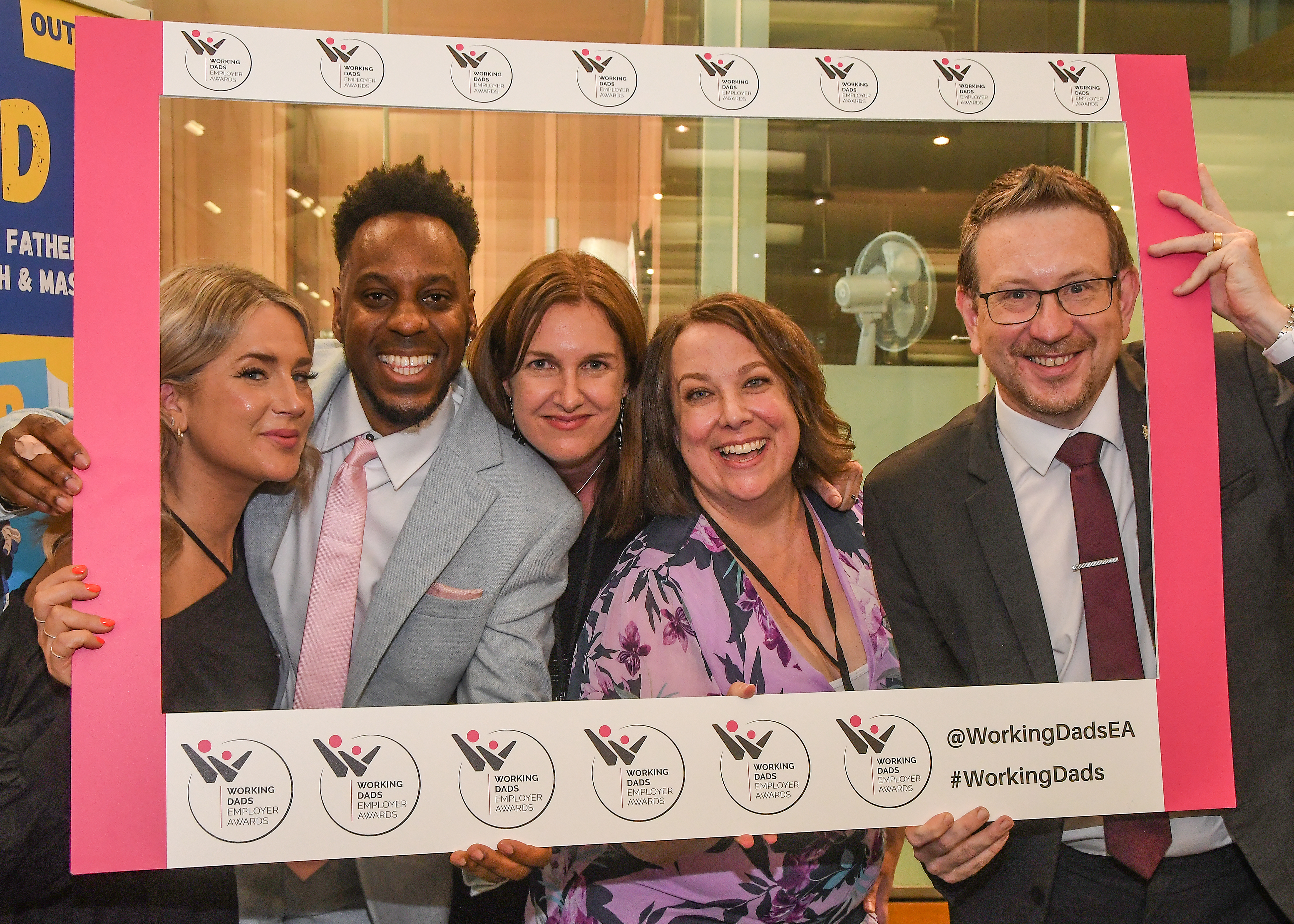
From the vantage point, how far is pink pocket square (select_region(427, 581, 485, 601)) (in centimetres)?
210

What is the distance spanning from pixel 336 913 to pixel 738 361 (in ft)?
6.31

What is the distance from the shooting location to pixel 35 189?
98.7 inches

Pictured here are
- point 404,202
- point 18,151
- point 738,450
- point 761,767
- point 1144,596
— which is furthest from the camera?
point 18,151

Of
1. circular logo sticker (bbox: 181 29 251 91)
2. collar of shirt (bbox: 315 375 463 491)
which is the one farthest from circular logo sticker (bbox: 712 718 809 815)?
circular logo sticker (bbox: 181 29 251 91)

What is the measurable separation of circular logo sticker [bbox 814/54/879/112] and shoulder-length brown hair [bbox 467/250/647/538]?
2.46 ft

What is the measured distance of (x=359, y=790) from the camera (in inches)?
74.3

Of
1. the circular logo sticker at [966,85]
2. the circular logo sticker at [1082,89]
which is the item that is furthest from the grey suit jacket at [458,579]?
the circular logo sticker at [1082,89]

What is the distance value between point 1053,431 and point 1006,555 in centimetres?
36

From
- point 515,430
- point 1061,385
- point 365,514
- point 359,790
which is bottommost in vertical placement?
point 359,790

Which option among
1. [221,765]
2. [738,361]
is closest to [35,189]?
[221,765]

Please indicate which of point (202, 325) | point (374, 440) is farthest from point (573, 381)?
point (202, 325)

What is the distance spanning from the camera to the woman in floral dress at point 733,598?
7.20ft

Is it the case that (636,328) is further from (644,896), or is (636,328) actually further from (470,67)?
(644,896)

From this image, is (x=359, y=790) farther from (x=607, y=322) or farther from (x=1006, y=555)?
(x=1006, y=555)
